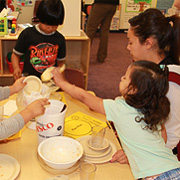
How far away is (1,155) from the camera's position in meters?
1.01

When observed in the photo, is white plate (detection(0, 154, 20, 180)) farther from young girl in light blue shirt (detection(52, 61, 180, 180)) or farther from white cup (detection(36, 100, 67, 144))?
young girl in light blue shirt (detection(52, 61, 180, 180))

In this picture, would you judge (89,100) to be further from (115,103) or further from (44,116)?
(44,116)

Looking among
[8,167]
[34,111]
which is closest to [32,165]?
[8,167]

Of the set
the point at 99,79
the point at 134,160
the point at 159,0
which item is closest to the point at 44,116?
the point at 134,160

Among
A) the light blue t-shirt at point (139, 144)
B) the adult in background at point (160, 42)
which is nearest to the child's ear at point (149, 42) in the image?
the adult in background at point (160, 42)

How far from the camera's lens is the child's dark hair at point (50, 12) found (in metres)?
1.75

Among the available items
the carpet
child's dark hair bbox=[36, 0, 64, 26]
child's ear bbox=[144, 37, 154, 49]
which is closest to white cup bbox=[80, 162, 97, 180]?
child's ear bbox=[144, 37, 154, 49]

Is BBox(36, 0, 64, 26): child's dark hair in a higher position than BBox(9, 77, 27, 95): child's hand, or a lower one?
higher

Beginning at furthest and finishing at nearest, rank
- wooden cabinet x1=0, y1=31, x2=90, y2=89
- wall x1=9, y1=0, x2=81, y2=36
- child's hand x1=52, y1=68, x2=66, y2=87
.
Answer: wooden cabinet x1=0, y1=31, x2=90, y2=89 → wall x1=9, y1=0, x2=81, y2=36 → child's hand x1=52, y1=68, x2=66, y2=87

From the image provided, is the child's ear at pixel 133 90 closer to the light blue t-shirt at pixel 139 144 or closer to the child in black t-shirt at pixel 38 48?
the light blue t-shirt at pixel 139 144

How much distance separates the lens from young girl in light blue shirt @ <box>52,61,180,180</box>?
105 cm

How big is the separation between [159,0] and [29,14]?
4.37m

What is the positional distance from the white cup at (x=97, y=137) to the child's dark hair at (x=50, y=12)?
969 mm

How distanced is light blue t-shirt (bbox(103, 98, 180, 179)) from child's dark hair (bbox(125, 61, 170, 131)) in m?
0.03
